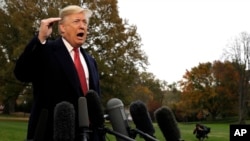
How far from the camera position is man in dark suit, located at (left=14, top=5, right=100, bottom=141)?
2898 mm

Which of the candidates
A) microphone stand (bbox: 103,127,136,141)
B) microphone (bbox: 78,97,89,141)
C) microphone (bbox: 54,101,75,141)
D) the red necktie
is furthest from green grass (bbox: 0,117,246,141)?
microphone (bbox: 54,101,75,141)

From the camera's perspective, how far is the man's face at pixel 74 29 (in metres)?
3.22

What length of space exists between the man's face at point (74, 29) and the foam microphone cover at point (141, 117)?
65 cm

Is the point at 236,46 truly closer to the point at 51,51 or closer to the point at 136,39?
the point at 136,39

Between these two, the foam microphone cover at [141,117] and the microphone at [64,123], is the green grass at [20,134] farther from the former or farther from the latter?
the microphone at [64,123]

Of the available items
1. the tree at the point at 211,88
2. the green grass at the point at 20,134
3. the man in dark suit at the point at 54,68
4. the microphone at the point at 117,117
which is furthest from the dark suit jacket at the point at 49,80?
the tree at the point at 211,88

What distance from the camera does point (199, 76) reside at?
68.2m

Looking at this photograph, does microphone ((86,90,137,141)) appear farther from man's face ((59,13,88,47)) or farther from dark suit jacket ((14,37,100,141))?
man's face ((59,13,88,47))

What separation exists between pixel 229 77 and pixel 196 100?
6.05 meters

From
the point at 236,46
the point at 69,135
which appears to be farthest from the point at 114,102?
the point at 236,46

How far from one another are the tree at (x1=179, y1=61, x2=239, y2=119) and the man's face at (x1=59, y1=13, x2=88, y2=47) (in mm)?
59531

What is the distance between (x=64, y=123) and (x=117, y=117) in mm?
470

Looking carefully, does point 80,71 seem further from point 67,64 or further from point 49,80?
point 49,80

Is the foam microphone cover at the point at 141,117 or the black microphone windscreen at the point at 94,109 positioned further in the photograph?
the foam microphone cover at the point at 141,117
